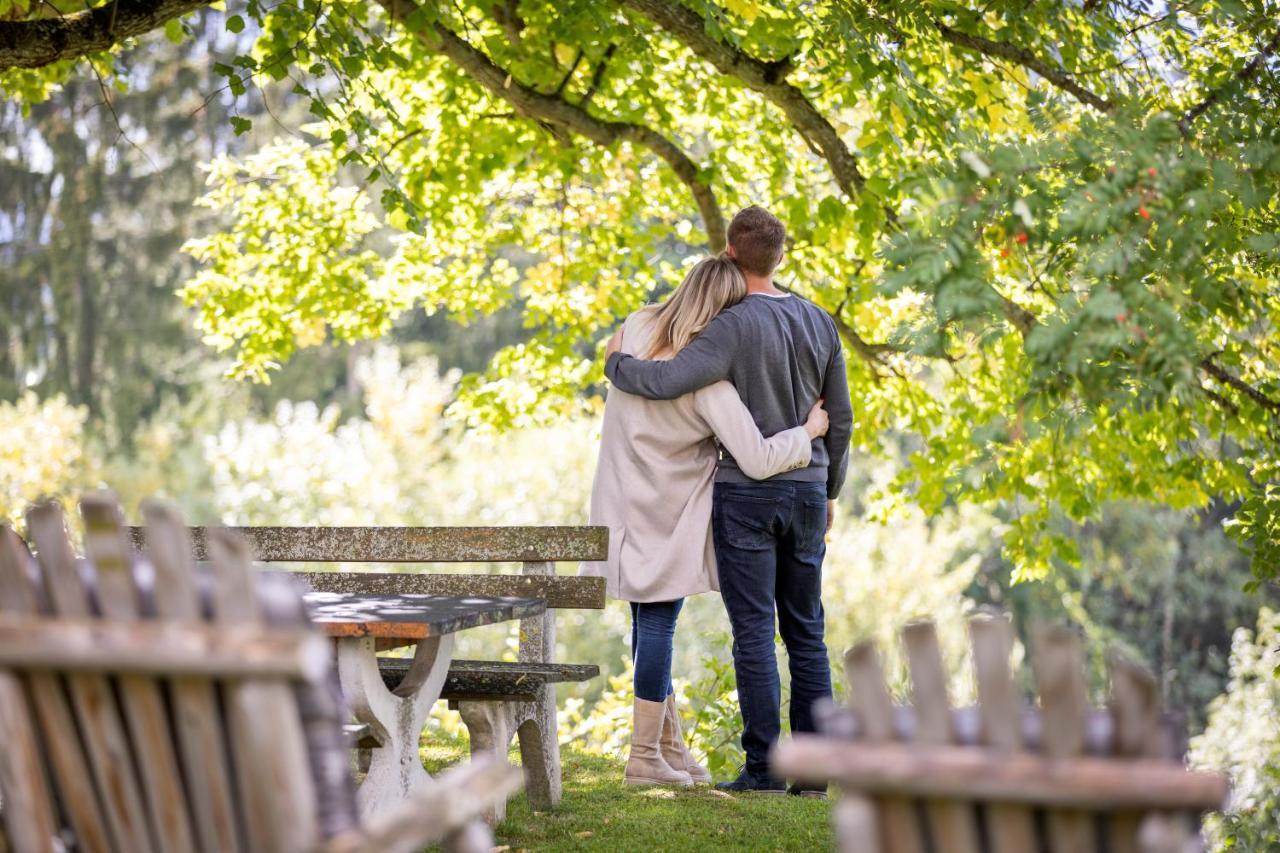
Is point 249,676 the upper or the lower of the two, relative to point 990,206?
lower

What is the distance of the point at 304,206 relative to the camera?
8.53 metres

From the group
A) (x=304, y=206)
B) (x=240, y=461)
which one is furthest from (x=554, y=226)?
(x=240, y=461)

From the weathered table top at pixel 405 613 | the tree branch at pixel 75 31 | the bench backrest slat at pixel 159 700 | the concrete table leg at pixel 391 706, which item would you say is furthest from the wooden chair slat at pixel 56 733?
the tree branch at pixel 75 31

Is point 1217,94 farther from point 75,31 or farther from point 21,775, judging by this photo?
point 75,31

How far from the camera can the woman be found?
4.61m

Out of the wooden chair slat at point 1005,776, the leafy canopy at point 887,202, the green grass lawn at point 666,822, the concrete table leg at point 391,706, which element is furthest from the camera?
the green grass lawn at point 666,822

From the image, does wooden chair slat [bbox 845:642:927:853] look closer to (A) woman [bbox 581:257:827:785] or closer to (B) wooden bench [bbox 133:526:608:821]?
(B) wooden bench [bbox 133:526:608:821]

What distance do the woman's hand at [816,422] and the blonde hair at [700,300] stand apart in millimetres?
476

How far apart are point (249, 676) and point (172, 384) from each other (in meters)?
24.7

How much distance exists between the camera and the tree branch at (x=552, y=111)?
632cm

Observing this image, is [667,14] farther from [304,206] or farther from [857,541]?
[857,541]

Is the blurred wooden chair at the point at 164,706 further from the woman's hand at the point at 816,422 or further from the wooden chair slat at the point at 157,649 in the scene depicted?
the woman's hand at the point at 816,422

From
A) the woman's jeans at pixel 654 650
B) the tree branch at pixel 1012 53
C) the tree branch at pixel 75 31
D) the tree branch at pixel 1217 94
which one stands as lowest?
the woman's jeans at pixel 654 650

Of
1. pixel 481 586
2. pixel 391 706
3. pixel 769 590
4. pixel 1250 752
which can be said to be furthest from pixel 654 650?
→ pixel 1250 752
